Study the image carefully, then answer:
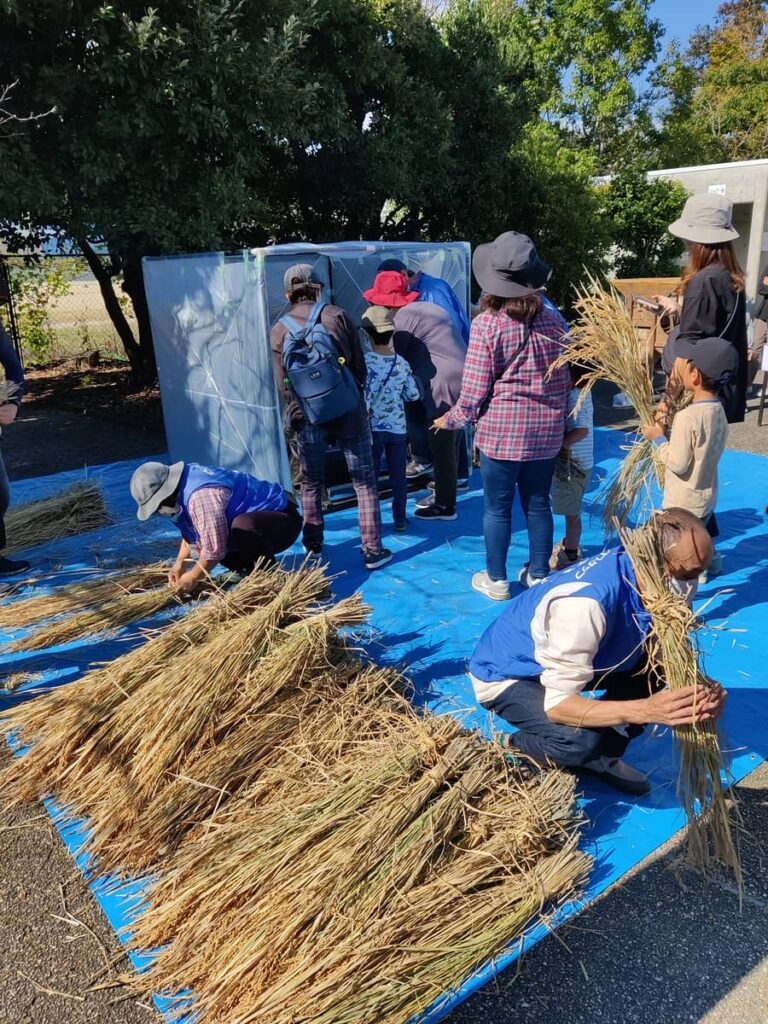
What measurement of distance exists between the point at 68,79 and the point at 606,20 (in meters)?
16.5

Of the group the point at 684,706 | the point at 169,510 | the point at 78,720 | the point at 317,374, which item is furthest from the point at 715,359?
the point at 78,720

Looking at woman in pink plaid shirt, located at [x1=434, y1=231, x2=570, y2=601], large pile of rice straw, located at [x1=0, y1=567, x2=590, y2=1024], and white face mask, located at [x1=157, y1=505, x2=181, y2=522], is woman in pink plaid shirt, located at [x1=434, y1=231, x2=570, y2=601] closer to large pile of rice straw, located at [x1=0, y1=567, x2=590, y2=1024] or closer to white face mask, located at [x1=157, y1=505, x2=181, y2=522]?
large pile of rice straw, located at [x1=0, y1=567, x2=590, y2=1024]

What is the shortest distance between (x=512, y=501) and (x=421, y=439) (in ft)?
6.41

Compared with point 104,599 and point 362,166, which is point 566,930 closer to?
point 104,599

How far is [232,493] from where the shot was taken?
3.48m

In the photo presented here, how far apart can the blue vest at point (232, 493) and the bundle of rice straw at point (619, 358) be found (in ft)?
4.79

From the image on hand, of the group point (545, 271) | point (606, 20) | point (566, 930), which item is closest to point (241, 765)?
point (566, 930)

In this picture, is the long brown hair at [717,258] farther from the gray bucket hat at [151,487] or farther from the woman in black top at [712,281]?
the gray bucket hat at [151,487]

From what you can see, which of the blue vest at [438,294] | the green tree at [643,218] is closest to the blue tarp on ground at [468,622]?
the blue vest at [438,294]

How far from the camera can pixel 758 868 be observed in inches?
84.7

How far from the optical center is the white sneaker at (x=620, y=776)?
2.41m

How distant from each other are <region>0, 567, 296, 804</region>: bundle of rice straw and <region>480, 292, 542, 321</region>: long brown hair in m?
1.73

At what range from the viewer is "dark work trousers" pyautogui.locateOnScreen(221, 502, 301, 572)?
3516mm

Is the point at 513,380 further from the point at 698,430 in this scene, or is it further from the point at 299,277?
the point at 299,277
